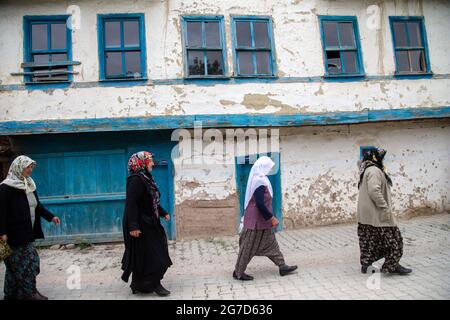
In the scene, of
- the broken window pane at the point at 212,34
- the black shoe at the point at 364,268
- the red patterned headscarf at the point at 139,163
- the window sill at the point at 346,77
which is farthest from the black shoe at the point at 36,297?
the window sill at the point at 346,77

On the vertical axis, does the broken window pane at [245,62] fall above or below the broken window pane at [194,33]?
below

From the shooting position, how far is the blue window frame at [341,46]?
27.8 ft

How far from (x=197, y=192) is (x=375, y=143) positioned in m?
4.81

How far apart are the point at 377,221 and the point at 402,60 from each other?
6.22 meters

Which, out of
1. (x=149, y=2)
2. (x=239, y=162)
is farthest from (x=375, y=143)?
(x=149, y=2)

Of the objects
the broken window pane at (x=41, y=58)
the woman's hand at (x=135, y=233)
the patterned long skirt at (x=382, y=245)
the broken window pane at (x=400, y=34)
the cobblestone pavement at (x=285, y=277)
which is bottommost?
the cobblestone pavement at (x=285, y=277)

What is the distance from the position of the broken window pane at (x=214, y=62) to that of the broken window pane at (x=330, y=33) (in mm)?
2815

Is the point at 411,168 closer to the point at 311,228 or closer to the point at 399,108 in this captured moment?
the point at 399,108

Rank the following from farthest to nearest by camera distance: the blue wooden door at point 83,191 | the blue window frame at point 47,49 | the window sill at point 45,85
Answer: the blue wooden door at point 83,191
the blue window frame at point 47,49
the window sill at point 45,85

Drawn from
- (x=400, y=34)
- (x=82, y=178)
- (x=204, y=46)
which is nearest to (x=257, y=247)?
(x=82, y=178)

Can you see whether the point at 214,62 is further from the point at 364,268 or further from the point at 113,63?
the point at 364,268

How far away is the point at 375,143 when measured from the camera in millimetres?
8641

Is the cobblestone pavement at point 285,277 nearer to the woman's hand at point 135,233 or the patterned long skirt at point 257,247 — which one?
the patterned long skirt at point 257,247

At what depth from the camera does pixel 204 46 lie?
8.05m
